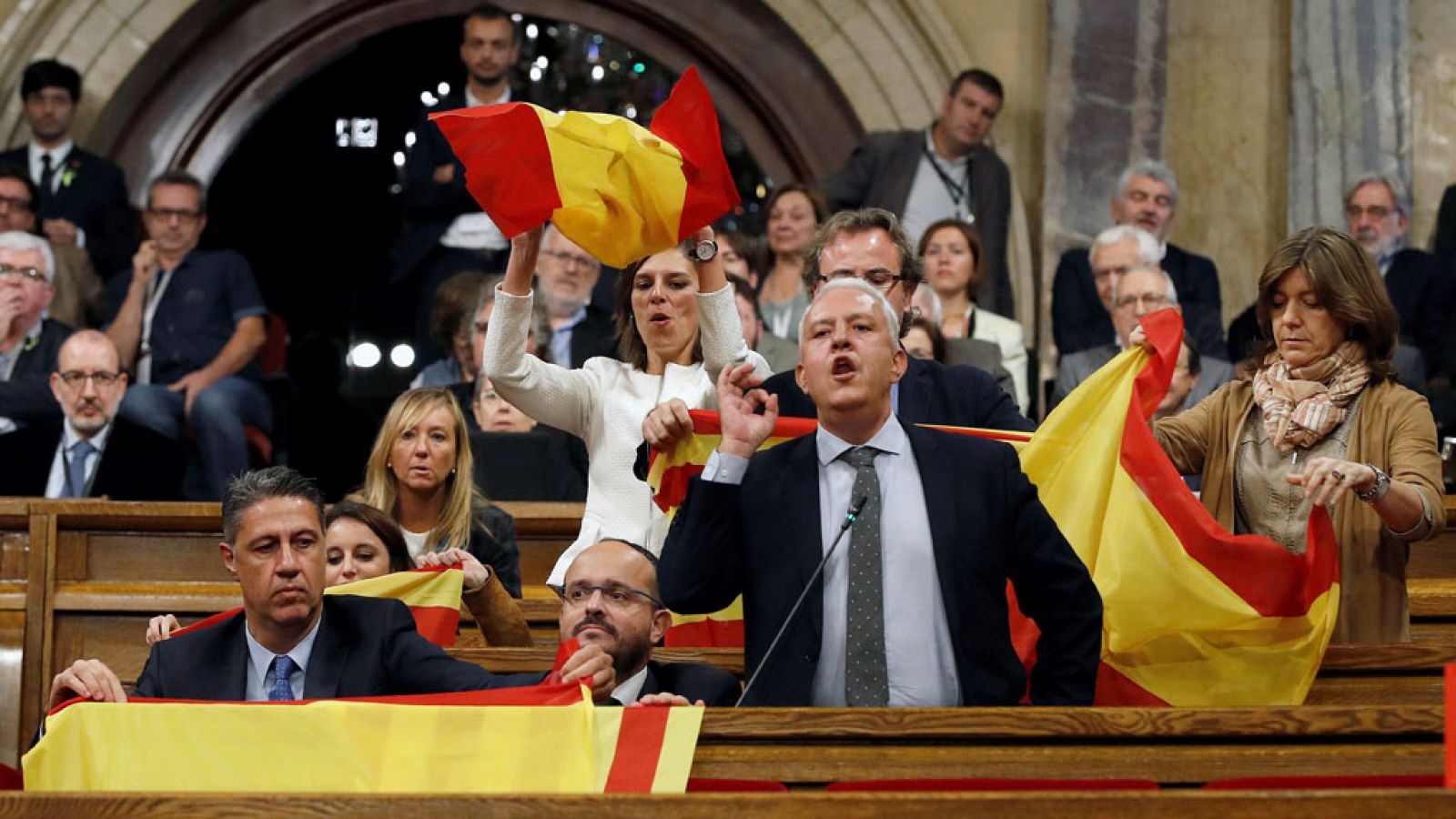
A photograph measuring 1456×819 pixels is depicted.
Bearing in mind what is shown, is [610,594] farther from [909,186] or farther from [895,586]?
[909,186]

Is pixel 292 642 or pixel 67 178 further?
pixel 67 178

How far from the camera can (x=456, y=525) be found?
484cm

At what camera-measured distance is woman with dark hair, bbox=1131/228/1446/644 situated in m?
4.00

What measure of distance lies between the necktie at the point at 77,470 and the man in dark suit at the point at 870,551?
341 cm

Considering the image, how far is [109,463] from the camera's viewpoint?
640 cm

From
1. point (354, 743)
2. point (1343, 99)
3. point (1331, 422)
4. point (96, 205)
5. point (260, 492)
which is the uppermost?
point (1343, 99)

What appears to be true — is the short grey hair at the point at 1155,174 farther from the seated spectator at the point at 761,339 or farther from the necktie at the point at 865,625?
the necktie at the point at 865,625

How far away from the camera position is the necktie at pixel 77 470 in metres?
6.38

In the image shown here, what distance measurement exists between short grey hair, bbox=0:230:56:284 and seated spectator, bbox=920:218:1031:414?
2866 mm

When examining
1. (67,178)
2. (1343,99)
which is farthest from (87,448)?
(1343,99)

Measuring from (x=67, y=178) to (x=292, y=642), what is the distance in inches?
183

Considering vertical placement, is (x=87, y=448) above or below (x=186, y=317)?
below

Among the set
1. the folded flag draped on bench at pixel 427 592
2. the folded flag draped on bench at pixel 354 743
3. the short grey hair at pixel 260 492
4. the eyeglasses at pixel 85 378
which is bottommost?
the folded flag draped on bench at pixel 354 743

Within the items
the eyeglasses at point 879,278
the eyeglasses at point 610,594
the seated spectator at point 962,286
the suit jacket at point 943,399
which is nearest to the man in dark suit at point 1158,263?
the seated spectator at point 962,286
